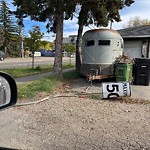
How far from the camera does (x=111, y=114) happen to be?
696 cm

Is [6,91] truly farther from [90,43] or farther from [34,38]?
[34,38]

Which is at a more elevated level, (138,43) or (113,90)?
(138,43)

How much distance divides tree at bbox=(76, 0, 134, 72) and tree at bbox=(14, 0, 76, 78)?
97 centimetres

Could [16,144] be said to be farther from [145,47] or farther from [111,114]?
[145,47]

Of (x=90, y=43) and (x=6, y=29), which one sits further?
(x=6, y=29)

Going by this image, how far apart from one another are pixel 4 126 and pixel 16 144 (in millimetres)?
1148

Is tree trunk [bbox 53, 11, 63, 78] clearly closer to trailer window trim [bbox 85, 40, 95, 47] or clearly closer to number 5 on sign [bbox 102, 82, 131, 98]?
trailer window trim [bbox 85, 40, 95, 47]

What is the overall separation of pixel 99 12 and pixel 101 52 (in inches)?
121

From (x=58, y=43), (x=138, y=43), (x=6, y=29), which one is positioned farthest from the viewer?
(x=6, y=29)

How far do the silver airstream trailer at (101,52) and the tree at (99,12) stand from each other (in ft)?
4.66

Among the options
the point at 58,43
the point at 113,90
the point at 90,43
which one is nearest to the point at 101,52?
the point at 90,43

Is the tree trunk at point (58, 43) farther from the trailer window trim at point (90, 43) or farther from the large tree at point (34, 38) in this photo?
the large tree at point (34, 38)

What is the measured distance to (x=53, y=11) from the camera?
1335cm

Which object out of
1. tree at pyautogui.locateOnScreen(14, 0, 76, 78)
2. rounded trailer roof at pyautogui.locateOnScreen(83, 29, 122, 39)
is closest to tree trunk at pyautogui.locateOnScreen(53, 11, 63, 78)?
tree at pyautogui.locateOnScreen(14, 0, 76, 78)
